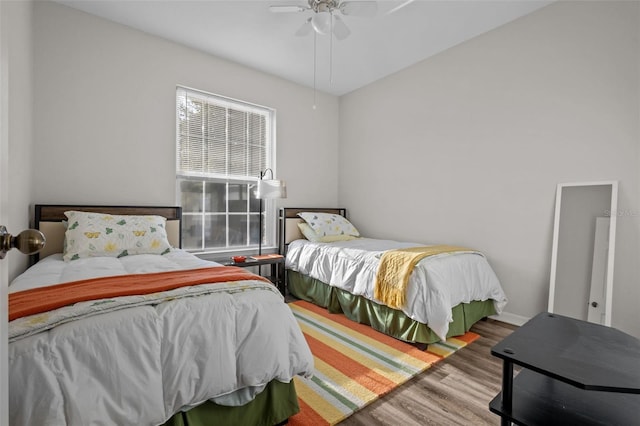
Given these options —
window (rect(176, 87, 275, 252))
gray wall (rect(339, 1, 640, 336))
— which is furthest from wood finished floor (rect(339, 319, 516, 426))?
window (rect(176, 87, 275, 252))

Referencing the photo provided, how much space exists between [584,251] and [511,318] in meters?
0.86

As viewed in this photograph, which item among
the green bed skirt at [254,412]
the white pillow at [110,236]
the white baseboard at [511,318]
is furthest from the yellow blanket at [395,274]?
the white pillow at [110,236]

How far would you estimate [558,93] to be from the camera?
99.8 inches

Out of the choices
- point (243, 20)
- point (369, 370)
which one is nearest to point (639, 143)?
point (369, 370)

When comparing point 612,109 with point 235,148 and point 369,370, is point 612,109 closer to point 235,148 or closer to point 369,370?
point 369,370

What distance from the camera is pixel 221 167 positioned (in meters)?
3.51

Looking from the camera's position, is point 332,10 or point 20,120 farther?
point 332,10

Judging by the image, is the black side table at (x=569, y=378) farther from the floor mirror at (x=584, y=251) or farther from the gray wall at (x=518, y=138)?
the gray wall at (x=518, y=138)

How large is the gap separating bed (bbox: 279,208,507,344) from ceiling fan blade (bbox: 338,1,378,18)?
74.3 inches

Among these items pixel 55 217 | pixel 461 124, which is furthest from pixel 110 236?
pixel 461 124

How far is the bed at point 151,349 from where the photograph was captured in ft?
3.05

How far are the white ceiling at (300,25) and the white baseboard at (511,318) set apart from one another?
9.03 feet

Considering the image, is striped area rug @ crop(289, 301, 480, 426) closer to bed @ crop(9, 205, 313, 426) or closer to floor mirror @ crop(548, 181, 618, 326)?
bed @ crop(9, 205, 313, 426)

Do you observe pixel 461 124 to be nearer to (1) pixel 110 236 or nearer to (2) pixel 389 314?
(2) pixel 389 314
